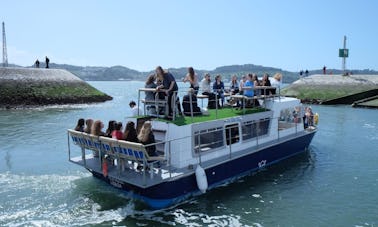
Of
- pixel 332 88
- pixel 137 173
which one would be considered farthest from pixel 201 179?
A: pixel 332 88

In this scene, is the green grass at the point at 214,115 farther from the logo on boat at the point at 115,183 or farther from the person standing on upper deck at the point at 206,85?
the logo on boat at the point at 115,183

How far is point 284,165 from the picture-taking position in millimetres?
19531

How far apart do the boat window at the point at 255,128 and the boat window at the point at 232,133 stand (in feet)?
1.82

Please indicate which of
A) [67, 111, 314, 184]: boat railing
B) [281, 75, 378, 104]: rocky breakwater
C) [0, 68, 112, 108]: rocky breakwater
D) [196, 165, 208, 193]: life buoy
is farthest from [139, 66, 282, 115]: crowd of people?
[281, 75, 378, 104]: rocky breakwater

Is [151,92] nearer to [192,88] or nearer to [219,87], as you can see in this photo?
[192,88]

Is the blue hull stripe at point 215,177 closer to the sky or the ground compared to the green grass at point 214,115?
closer to the ground

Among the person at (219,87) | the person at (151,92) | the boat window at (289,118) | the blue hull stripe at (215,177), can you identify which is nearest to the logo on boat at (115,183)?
the blue hull stripe at (215,177)

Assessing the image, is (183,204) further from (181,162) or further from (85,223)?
(85,223)

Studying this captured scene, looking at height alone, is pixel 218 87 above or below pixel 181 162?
above

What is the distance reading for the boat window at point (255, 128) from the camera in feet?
56.3

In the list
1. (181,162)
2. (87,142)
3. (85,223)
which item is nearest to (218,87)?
(181,162)

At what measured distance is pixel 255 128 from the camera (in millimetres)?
17859

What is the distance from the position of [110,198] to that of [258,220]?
5.96m

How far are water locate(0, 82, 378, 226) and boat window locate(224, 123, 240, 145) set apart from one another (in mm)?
2041
